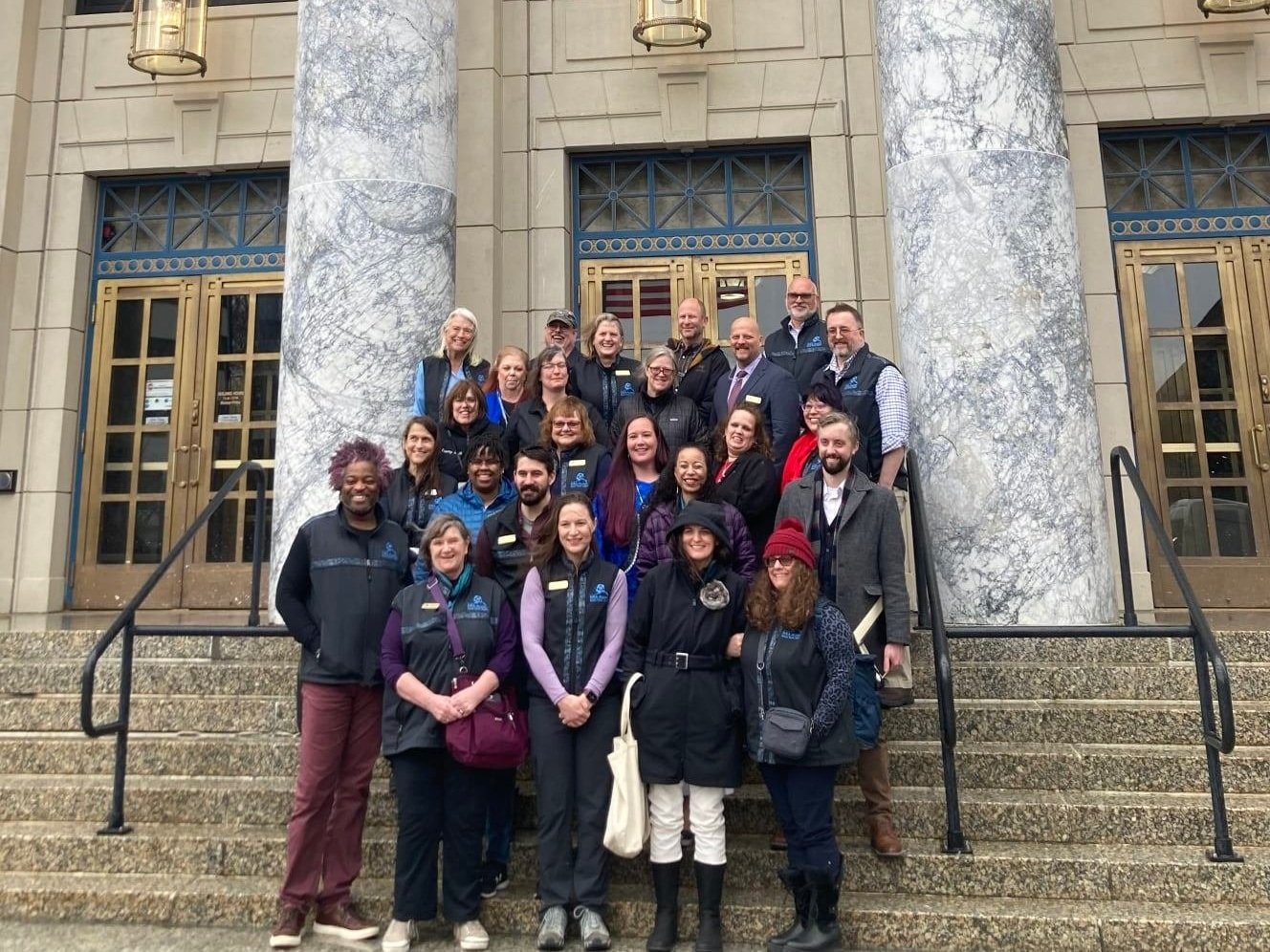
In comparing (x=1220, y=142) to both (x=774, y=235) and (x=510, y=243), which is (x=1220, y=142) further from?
(x=510, y=243)

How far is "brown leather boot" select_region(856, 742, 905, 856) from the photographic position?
4.16 m

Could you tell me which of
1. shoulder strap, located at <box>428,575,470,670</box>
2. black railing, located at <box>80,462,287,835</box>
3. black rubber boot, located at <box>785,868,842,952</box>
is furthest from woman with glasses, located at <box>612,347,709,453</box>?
black railing, located at <box>80,462,287,835</box>

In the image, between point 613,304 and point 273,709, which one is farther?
point 613,304

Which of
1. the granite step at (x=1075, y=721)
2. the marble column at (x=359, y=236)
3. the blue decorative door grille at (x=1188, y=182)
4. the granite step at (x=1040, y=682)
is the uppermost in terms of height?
the blue decorative door grille at (x=1188, y=182)

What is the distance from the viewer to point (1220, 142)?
9.34 metres

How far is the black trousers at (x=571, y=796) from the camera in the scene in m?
3.99

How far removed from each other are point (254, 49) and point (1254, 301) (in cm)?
990

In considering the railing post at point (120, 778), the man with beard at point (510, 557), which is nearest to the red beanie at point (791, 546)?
the man with beard at point (510, 557)

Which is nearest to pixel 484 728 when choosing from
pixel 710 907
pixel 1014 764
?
pixel 710 907

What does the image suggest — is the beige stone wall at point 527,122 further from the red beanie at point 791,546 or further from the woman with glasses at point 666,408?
the red beanie at point 791,546

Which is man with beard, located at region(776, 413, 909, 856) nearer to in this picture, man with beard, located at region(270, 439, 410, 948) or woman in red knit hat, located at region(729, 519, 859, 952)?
woman in red knit hat, located at region(729, 519, 859, 952)

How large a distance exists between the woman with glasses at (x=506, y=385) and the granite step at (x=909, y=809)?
2.04 meters

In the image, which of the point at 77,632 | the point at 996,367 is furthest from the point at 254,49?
the point at 996,367

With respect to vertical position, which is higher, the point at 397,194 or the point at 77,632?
the point at 397,194
